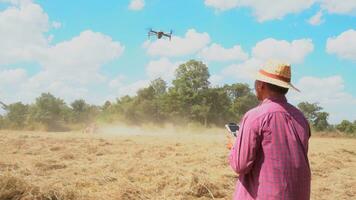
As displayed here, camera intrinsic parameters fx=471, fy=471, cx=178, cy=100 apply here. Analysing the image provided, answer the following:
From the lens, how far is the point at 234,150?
314cm

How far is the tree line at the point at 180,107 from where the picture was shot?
54.3 meters

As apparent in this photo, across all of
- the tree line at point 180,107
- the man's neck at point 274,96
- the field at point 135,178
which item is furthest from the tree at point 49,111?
the man's neck at point 274,96

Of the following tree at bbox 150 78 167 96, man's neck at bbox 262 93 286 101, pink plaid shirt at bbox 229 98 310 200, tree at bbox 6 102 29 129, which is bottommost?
pink plaid shirt at bbox 229 98 310 200

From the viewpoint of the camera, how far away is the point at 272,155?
3.07 metres

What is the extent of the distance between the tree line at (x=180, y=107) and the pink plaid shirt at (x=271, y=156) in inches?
1966

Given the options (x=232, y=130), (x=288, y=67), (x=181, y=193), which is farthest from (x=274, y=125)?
(x=181, y=193)

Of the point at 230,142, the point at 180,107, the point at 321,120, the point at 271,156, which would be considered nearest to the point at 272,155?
the point at 271,156

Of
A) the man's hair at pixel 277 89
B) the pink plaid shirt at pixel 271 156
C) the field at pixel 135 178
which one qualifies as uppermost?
the man's hair at pixel 277 89

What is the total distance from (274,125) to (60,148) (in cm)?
1251

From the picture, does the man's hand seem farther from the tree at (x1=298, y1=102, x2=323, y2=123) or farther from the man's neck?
the tree at (x1=298, y1=102, x2=323, y2=123)

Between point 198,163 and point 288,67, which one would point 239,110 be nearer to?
point 198,163

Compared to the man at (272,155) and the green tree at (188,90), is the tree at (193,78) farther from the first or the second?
the man at (272,155)

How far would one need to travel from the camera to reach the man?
10.1 ft

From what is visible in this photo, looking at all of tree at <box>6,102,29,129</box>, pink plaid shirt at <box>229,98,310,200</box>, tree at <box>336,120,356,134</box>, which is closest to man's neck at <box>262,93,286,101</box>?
pink plaid shirt at <box>229,98,310,200</box>
